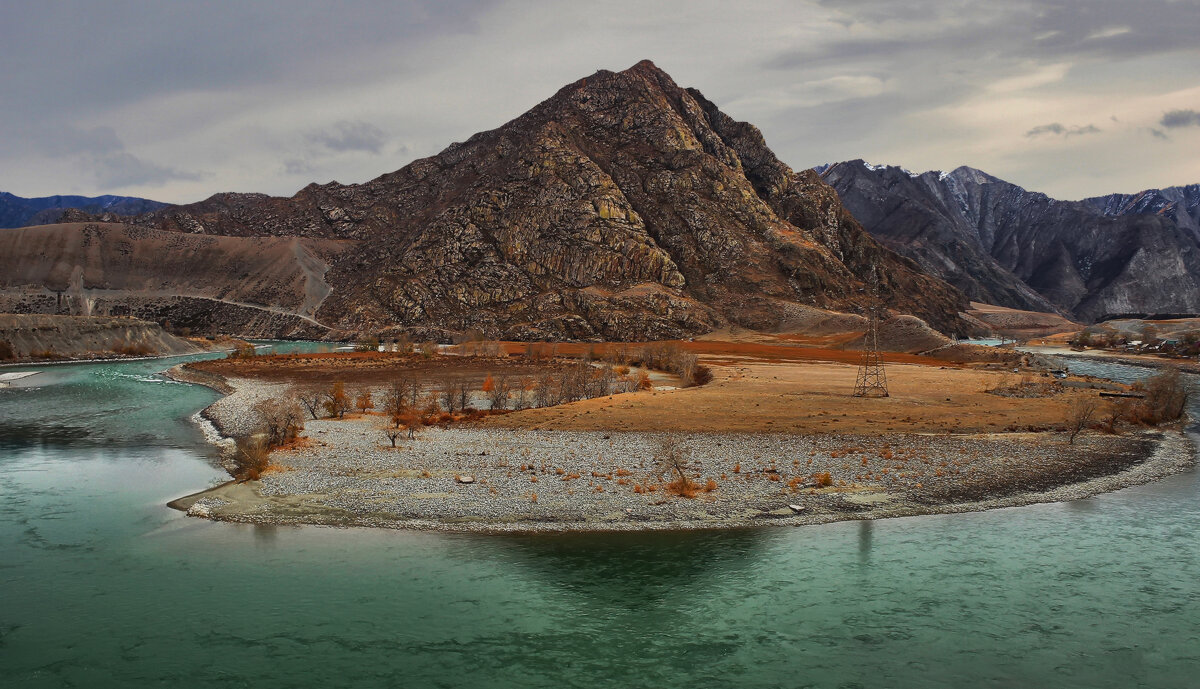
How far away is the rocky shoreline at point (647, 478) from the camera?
25.3 metres

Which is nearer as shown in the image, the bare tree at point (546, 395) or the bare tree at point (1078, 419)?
the bare tree at point (1078, 419)

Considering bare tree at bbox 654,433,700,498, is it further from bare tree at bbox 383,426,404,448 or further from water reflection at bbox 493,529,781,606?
bare tree at bbox 383,426,404,448

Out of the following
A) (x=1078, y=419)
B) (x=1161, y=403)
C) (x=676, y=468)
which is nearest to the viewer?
(x=676, y=468)

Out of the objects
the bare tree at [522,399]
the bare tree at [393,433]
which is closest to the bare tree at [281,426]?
the bare tree at [393,433]

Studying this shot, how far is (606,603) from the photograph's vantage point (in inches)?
Result: 729

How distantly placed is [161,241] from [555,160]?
355ft

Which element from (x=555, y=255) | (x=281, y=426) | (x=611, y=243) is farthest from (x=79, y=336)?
(x=281, y=426)

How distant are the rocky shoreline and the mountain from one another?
103241 mm

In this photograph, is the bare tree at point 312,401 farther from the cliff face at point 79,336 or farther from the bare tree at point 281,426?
the cliff face at point 79,336

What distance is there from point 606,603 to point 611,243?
14186 cm

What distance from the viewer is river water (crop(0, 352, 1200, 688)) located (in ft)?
49.4

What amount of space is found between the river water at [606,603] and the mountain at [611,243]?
117 m

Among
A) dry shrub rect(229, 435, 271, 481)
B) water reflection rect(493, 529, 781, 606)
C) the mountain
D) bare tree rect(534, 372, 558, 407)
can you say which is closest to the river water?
water reflection rect(493, 529, 781, 606)

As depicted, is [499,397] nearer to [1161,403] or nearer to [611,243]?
[1161,403]
